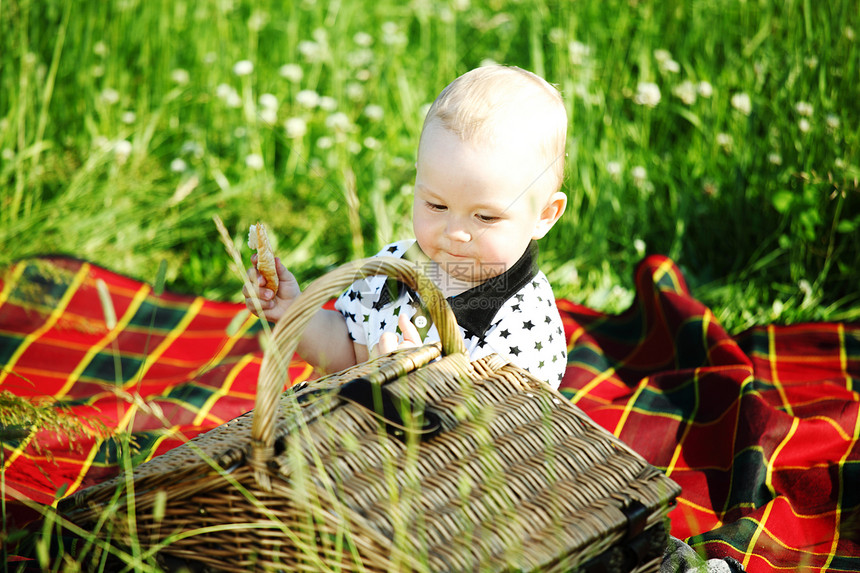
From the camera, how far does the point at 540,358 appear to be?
1902 mm

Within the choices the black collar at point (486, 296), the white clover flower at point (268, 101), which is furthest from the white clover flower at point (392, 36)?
the black collar at point (486, 296)

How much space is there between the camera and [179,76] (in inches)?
143

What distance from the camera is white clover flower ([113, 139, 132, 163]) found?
326 cm

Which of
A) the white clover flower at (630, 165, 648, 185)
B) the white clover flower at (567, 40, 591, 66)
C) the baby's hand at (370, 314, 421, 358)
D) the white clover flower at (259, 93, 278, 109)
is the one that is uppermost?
the white clover flower at (567, 40, 591, 66)

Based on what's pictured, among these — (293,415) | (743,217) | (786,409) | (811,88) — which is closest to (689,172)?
(743,217)

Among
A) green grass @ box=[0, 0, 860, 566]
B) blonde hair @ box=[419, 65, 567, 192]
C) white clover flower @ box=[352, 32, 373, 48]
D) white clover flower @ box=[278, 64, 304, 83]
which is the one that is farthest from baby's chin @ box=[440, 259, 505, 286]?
white clover flower @ box=[352, 32, 373, 48]

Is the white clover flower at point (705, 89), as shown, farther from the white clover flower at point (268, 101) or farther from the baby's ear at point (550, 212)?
the white clover flower at point (268, 101)

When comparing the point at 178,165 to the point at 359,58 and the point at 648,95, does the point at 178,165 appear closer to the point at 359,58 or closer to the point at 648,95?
the point at 359,58

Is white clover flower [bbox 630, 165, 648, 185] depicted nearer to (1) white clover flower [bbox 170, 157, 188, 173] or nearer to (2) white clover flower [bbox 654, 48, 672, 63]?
(2) white clover flower [bbox 654, 48, 672, 63]

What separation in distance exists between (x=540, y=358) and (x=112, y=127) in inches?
98.9

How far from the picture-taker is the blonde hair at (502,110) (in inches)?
67.4

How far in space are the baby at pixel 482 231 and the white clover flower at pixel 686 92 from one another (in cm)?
157

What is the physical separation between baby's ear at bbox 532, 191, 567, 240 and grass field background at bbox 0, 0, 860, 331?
103 cm

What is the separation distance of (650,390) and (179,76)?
2.48 meters
